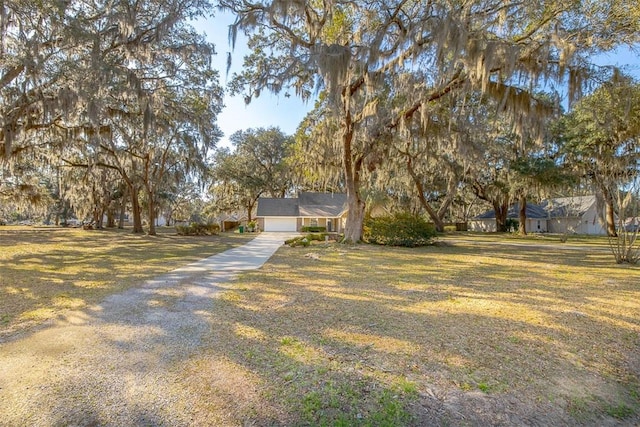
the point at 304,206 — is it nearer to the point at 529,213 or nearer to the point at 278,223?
the point at 278,223

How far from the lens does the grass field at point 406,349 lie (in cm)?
233

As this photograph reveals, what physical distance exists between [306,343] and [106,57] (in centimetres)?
1131

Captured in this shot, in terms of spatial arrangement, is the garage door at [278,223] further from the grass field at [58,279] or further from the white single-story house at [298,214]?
the grass field at [58,279]

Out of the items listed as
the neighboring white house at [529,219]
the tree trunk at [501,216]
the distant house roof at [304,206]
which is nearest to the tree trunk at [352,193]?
the distant house roof at [304,206]

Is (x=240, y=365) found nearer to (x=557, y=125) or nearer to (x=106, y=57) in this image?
(x=106, y=57)

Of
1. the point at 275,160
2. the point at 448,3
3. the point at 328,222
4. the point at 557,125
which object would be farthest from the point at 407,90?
the point at 275,160

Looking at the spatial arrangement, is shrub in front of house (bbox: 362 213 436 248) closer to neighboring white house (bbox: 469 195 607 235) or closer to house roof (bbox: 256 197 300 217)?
house roof (bbox: 256 197 300 217)

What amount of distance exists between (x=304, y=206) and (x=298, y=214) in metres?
1.21

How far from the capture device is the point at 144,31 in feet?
31.3

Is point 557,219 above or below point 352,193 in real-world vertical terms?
below

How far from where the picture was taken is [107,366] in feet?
9.11

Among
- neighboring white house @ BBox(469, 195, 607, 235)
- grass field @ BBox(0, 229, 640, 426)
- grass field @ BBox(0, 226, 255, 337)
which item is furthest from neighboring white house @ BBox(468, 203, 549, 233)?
grass field @ BBox(0, 226, 255, 337)

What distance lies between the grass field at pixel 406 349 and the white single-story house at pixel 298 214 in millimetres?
23132

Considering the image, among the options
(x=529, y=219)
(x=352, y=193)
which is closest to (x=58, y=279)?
(x=352, y=193)
